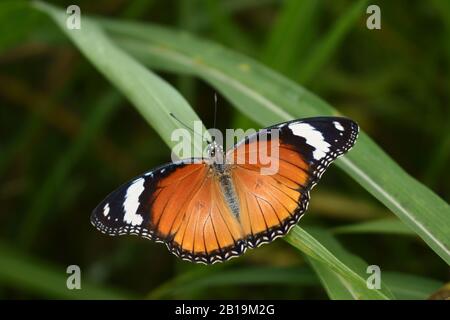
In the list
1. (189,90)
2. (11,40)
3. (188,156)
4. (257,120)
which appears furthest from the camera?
(189,90)

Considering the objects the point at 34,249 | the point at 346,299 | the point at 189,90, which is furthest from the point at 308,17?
the point at 34,249

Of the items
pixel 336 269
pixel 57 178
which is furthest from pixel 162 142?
pixel 336 269

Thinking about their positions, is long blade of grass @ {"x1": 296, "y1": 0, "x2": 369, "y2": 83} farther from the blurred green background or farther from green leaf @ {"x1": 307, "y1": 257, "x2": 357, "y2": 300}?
green leaf @ {"x1": 307, "y1": 257, "x2": 357, "y2": 300}

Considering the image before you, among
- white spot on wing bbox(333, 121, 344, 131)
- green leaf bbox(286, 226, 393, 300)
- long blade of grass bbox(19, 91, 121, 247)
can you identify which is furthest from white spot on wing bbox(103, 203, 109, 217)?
long blade of grass bbox(19, 91, 121, 247)

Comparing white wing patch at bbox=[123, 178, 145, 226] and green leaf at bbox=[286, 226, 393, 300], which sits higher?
white wing patch at bbox=[123, 178, 145, 226]

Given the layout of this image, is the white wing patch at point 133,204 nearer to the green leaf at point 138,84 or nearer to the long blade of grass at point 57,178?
the green leaf at point 138,84

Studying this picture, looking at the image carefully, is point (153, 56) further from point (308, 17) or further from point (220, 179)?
point (220, 179)

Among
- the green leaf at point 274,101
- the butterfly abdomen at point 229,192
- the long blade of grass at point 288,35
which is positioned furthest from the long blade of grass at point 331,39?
the butterfly abdomen at point 229,192
